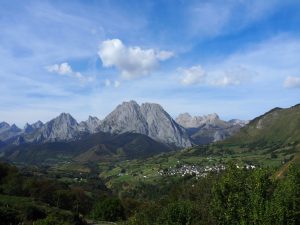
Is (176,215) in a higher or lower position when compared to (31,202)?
higher

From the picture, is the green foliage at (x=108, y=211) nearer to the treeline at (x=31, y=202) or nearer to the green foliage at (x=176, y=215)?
the treeline at (x=31, y=202)

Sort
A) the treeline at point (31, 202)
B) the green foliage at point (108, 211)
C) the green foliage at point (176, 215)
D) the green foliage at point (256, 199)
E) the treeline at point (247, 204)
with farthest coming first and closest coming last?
the green foliage at point (108, 211)
the treeline at point (31, 202)
the green foliage at point (176, 215)
the treeline at point (247, 204)
the green foliage at point (256, 199)

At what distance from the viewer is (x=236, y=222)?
7262 centimetres

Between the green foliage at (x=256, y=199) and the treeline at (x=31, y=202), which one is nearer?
the green foliage at (x=256, y=199)

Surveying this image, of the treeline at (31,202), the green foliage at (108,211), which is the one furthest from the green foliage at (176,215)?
the green foliage at (108,211)

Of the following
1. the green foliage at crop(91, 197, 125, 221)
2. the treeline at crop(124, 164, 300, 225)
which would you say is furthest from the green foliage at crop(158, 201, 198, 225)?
the green foliage at crop(91, 197, 125, 221)

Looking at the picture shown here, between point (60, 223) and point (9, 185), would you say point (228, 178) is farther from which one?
point (9, 185)

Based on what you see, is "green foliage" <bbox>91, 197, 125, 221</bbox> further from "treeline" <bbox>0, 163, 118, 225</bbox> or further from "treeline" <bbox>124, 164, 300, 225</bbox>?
"treeline" <bbox>124, 164, 300, 225</bbox>

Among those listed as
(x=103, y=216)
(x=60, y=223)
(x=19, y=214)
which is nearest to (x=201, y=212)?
(x=19, y=214)

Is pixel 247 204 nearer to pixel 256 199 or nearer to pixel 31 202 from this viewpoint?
pixel 256 199

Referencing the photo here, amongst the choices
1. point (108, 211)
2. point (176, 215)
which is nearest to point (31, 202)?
point (108, 211)

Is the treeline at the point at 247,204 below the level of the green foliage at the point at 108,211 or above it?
above

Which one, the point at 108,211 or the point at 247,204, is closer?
the point at 247,204

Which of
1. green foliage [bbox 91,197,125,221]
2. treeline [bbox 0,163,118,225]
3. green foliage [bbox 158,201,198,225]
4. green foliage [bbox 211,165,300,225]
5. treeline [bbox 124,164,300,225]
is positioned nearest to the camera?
green foliage [bbox 211,165,300,225]
